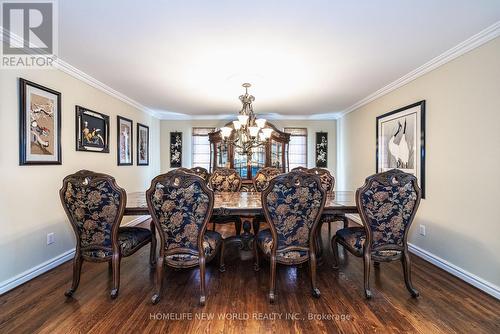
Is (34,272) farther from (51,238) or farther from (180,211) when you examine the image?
(180,211)

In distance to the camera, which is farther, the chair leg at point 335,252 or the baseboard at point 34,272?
the chair leg at point 335,252

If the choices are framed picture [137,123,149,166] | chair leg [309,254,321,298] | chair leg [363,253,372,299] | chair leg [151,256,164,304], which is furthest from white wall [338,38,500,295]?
framed picture [137,123,149,166]

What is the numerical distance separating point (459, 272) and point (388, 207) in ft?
4.11

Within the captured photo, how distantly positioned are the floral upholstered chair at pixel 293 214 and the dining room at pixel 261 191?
11 mm

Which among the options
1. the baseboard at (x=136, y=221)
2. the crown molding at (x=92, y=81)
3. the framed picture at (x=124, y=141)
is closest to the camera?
the crown molding at (x=92, y=81)

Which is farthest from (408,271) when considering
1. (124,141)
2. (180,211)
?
(124,141)

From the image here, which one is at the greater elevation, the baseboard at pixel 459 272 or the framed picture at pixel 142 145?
the framed picture at pixel 142 145

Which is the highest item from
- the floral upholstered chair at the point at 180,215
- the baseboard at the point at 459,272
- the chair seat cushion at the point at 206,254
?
the floral upholstered chair at the point at 180,215

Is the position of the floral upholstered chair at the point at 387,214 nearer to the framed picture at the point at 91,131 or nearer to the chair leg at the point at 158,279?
the chair leg at the point at 158,279

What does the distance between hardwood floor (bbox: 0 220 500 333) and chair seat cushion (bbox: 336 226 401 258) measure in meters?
0.37

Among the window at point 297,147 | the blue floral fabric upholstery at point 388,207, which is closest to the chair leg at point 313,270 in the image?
the blue floral fabric upholstery at point 388,207

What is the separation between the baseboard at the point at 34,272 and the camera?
207cm

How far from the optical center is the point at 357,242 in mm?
2078

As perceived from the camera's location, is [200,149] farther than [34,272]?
Yes
